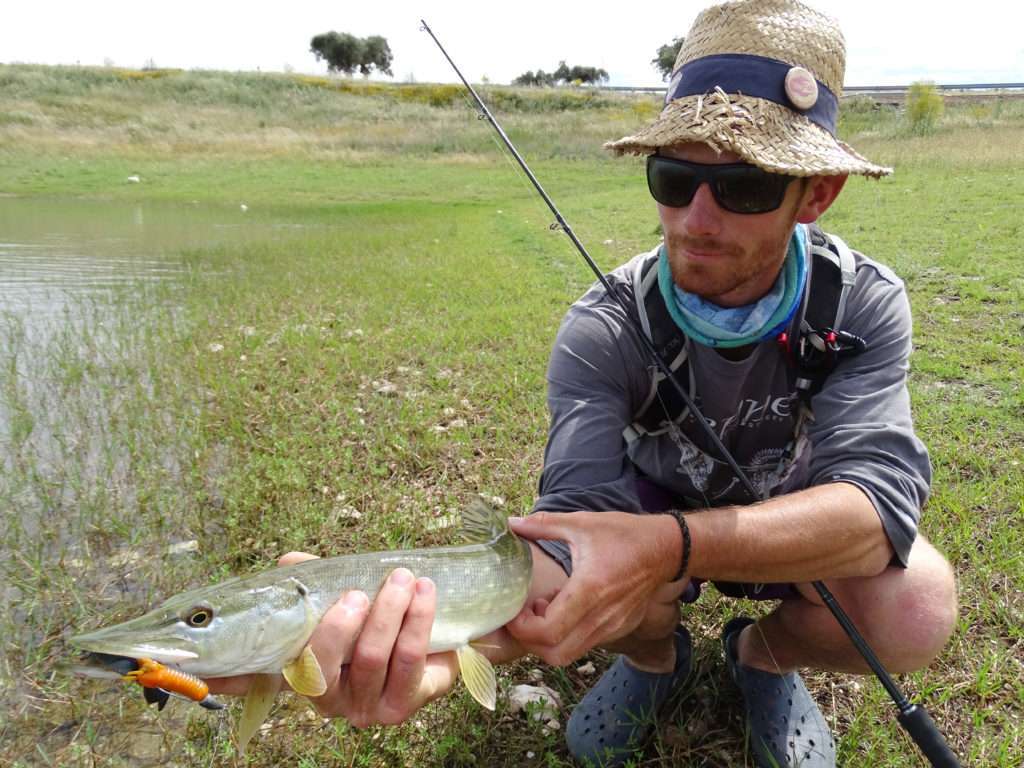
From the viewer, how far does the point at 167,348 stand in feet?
20.2

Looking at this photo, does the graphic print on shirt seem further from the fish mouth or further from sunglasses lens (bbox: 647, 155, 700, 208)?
the fish mouth

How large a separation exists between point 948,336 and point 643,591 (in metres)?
5.02

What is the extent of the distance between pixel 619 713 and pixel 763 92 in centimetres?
193

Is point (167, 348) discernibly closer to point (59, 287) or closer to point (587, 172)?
point (59, 287)

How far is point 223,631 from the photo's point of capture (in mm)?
1616

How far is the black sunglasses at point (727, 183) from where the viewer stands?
78.7 inches

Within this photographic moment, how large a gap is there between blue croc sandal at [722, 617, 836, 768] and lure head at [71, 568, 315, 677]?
139cm

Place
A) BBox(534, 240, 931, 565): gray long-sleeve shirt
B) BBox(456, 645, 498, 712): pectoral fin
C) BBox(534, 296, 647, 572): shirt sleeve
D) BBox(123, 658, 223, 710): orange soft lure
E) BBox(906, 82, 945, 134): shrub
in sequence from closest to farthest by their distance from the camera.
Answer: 1. BBox(123, 658, 223, 710): orange soft lure
2. BBox(456, 645, 498, 712): pectoral fin
3. BBox(534, 240, 931, 565): gray long-sleeve shirt
4. BBox(534, 296, 647, 572): shirt sleeve
5. BBox(906, 82, 945, 134): shrub

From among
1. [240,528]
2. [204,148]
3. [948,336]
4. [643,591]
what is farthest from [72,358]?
[204,148]

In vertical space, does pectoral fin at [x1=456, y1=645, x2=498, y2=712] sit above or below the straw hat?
below

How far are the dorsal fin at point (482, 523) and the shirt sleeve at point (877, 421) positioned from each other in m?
0.94

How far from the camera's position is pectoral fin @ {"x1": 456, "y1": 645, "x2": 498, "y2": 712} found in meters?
1.87

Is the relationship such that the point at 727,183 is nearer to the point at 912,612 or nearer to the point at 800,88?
the point at 800,88

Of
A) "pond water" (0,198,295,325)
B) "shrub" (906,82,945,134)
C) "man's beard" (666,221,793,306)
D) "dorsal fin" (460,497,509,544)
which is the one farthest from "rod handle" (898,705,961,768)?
"shrub" (906,82,945,134)
